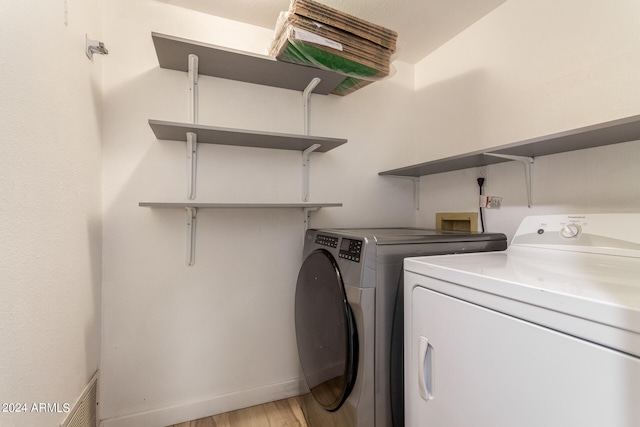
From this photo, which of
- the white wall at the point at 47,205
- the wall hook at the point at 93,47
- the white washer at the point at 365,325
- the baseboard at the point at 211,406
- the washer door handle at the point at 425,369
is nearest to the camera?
the white wall at the point at 47,205

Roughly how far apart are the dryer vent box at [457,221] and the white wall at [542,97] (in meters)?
0.05

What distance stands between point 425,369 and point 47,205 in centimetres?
A: 140

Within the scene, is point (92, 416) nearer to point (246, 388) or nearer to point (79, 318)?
point (79, 318)

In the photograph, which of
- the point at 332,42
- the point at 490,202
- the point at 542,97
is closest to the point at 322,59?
the point at 332,42

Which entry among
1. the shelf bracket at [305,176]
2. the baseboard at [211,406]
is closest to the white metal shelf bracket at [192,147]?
the shelf bracket at [305,176]

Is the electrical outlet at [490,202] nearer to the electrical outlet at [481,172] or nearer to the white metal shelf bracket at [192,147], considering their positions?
the electrical outlet at [481,172]

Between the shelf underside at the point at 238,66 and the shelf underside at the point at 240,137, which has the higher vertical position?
the shelf underside at the point at 238,66

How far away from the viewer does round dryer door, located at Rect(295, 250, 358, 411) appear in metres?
1.13

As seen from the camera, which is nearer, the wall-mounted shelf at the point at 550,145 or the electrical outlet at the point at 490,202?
the wall-mounted shelf at the point at 550,145

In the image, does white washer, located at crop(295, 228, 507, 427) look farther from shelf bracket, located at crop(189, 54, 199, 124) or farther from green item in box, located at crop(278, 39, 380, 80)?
shelf bracket, located at crop(189, 54, 199, 124)

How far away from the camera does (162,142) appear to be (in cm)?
158

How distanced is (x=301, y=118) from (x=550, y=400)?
1.77 metres

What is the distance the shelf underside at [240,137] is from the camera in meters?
1.37

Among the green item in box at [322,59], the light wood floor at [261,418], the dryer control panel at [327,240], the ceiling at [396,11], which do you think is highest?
the ceiling at [396,11]
